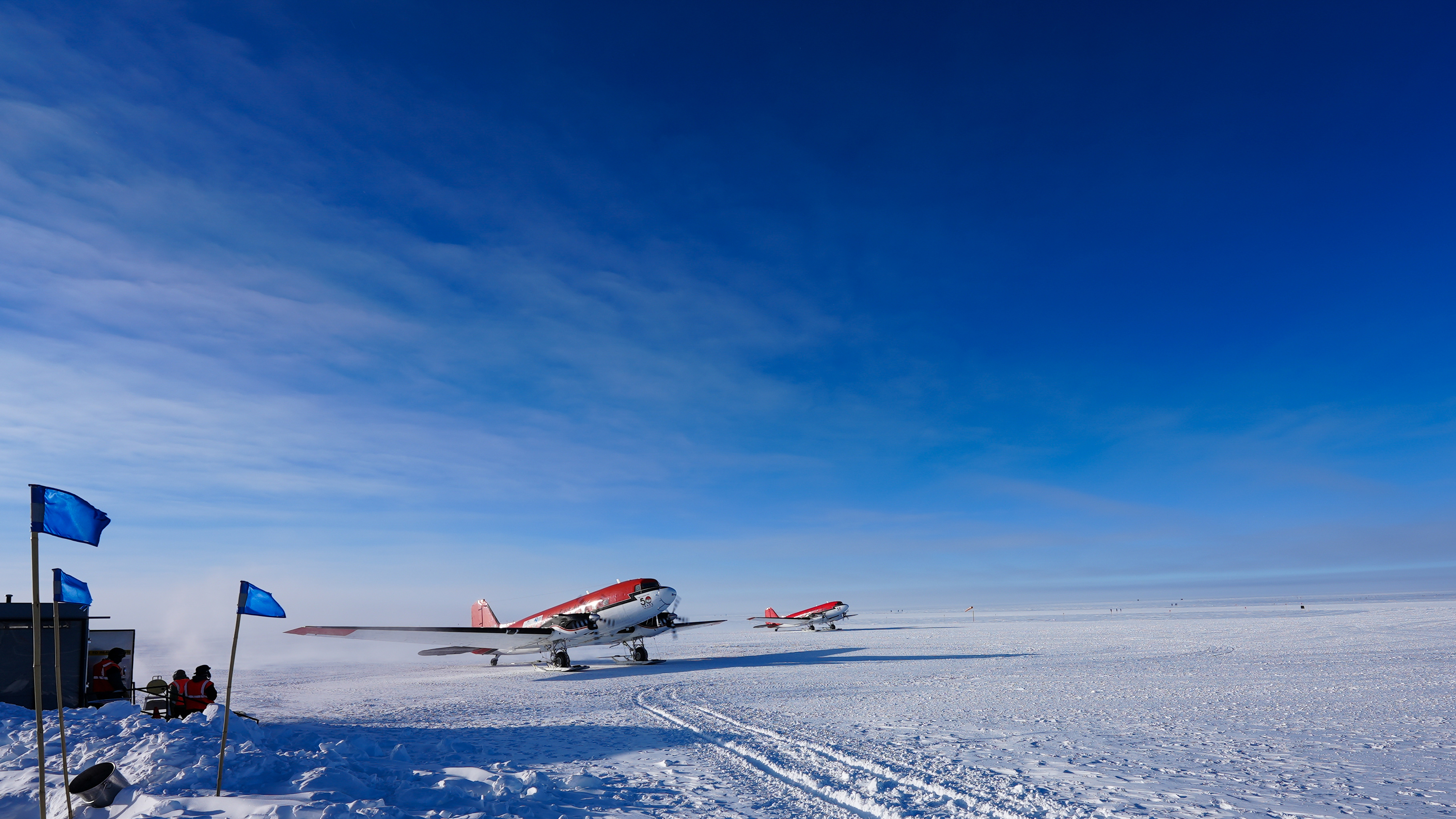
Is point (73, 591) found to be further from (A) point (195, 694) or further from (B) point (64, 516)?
(B) point (64, 516)

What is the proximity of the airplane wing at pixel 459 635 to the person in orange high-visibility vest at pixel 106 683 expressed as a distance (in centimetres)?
1421

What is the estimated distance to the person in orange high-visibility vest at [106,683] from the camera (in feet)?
49.2

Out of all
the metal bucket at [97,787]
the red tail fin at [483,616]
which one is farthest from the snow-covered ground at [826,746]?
the red tail fin at [483,616]

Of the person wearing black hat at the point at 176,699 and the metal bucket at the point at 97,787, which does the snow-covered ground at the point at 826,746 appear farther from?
the person wearing black hat at the point at 176,699

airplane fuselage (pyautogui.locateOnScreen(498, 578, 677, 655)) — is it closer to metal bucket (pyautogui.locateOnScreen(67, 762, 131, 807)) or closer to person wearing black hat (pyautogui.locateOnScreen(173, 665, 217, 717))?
person wearing black hat (pyautogui.locateOnScreen(173, 665, 217, 717))

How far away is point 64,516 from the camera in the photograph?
7.04 metres

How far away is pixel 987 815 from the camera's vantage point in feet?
25.8

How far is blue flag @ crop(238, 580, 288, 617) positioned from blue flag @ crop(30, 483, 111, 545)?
7.33 feet

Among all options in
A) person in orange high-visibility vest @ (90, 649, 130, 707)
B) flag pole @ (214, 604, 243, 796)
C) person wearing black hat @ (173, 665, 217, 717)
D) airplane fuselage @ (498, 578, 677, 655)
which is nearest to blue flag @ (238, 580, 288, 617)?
flag pole @ (214, 604, 243, 796)

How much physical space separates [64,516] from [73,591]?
5.38 meters

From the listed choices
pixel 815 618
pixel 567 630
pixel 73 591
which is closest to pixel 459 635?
pixel 567 630

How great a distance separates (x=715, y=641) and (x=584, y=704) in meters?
38.3

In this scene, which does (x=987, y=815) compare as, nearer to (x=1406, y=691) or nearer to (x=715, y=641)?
(x=1406, y=691)

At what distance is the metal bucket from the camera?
277 inches
